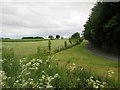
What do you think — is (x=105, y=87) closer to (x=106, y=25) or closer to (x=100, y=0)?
(x=106, y=25)

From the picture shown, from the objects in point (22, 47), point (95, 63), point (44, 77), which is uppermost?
point (44, 77)

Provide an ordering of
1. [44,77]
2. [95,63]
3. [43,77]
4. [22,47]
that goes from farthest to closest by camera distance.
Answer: [22,47], [95,63], [44,77], [43,77]

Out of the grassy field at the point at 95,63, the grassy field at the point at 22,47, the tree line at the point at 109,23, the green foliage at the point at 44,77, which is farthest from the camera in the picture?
the tree line at the point at 109,23

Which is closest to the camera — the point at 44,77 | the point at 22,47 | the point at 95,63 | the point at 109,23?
the point at 44,77

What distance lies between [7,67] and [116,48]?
32.4m

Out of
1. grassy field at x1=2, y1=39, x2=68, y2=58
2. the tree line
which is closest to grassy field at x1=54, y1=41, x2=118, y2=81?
grassy field at x1=2, y1=39, x2=68, y2=58

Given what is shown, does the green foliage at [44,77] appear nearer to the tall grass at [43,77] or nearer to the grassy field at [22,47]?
the tall grass at [43,77]

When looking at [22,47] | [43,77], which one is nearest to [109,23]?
[22,47]

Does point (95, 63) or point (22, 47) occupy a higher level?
point (22, 47)

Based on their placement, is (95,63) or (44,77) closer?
(44,77)

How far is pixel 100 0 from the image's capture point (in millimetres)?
39125

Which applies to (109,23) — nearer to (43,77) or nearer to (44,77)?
(44,77)

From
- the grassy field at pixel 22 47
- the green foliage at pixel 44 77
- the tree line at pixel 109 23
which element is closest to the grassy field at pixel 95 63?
the green foliage at pixel 44 77

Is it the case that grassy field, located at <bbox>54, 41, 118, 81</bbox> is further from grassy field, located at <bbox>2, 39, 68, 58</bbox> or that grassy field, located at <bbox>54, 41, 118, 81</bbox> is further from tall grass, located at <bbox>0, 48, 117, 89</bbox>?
grassy field, located at <bbox>2, 39, 68, 58</bbox>
